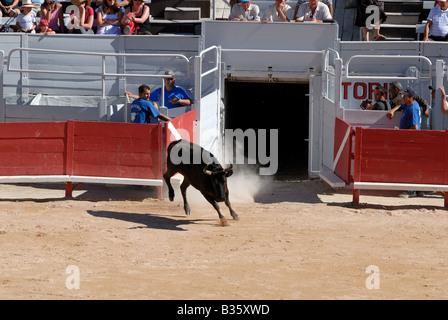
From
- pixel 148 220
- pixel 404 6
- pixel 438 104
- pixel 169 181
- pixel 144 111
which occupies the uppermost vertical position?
pixel 404 6

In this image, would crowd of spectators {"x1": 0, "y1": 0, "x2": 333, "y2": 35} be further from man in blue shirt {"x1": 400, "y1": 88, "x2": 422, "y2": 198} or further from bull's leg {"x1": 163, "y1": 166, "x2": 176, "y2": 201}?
bull's leg {"x1": 163, "y1": 166, "x2": 176, "y2": 201}

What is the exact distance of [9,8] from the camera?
17672mm

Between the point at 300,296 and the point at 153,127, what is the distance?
17.2 ft

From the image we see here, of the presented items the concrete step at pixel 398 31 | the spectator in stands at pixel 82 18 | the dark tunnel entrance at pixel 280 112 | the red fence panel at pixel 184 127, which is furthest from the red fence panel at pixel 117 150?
the concrete step at pixel 398 31

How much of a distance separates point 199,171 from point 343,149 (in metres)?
2.72

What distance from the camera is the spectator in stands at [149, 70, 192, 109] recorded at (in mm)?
14102

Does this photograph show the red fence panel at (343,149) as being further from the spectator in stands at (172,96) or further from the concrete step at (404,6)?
the concrete step at (404,6)

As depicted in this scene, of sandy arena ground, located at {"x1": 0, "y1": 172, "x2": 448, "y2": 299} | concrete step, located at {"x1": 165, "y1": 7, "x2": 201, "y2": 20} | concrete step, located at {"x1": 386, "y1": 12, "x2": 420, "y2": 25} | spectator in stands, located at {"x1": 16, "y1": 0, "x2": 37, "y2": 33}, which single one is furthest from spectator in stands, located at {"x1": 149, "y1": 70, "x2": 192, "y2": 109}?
concrete step, located at {"x1": 386, "y1": 12, "x2": 420, "y2": 25}

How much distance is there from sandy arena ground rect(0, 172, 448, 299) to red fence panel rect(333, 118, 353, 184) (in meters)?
0.41

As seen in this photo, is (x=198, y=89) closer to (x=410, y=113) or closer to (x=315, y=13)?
(x=410, y=113)

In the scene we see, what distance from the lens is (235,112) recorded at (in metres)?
17.9

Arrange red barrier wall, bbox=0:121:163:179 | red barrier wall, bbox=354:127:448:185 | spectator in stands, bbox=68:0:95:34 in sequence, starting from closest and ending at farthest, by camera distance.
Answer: red barrier wall, bbox=354:127:448:185 → red barrier wall, bbox=0:121:163:179 → spectator in stands, bbox=68:0:95:34

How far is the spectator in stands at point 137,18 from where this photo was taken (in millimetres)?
16312

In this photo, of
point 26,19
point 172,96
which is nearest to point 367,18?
point 172,96
